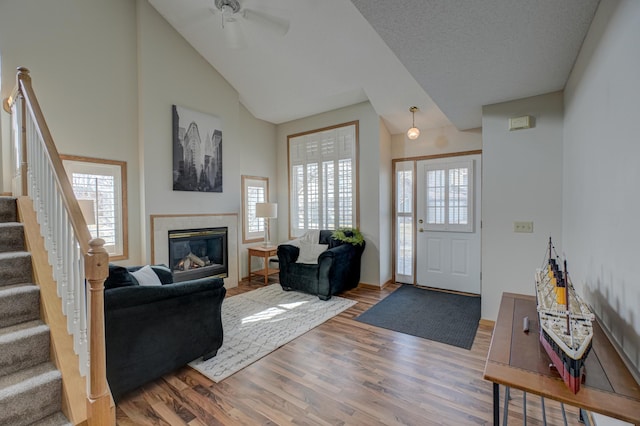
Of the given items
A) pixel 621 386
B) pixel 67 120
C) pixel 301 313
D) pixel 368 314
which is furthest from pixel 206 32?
pixel 621 386

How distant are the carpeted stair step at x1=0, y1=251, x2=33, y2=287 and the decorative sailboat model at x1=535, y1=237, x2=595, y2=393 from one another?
3.07 metres

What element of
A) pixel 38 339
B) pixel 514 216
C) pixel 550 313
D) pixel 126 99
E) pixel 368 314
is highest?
pixel 126 99

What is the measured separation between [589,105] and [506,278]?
73.7 inches

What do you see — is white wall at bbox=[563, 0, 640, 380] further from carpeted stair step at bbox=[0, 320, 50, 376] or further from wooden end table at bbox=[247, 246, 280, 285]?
wooden end table at bbox=[247, 246, 280, 285]

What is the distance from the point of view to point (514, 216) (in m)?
3.09

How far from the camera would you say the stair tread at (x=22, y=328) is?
170 cm

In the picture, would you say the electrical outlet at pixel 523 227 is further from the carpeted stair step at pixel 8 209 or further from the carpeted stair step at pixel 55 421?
the carpeted stair step at pixel 8 209

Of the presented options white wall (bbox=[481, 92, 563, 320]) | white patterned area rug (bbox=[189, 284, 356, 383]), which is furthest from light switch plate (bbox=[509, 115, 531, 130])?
white patterned area rug (bbox=[189, 284, 356, 383])

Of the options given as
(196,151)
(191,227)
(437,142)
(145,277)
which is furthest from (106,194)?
(437,142)

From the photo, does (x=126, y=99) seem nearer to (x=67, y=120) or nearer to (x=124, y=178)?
(x=67, y=120)

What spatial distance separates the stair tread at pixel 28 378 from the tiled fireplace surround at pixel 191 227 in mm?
2441

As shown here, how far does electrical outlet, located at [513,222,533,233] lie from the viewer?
3.00m

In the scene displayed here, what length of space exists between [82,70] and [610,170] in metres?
5.05

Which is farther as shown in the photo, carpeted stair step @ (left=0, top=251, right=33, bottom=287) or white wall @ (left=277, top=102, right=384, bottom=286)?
white wall @ (left=277, top=102, right=384, bottom=286)
